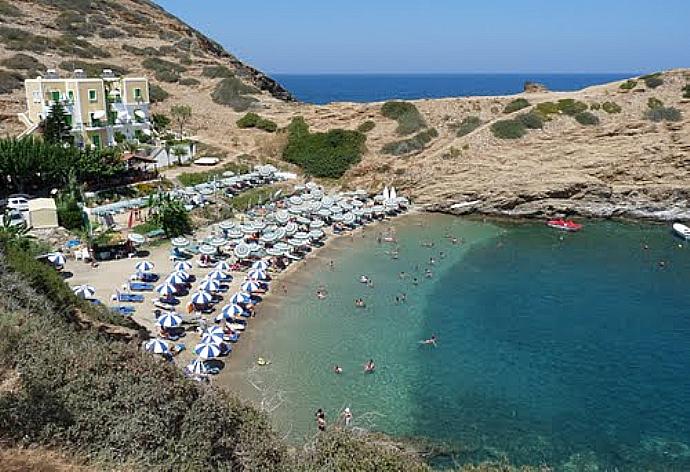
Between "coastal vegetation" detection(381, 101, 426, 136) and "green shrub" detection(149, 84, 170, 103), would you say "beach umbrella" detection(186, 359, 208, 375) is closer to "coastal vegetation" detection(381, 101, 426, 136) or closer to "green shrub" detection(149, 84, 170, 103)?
"coastal vegetation" detection(381, 101, 426, 136)

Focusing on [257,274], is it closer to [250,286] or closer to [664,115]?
[250,286]

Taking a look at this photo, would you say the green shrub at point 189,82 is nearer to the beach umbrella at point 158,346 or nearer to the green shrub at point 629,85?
the green shrub at point 629,85

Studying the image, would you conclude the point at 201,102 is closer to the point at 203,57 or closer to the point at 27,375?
the point at 203,57

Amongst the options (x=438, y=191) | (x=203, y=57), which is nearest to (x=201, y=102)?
(x=203, y=57)

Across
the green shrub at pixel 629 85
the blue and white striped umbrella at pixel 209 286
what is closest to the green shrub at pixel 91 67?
the blue and white striped umbrella at pixel 209 286

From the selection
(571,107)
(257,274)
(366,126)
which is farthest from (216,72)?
(257,274)
